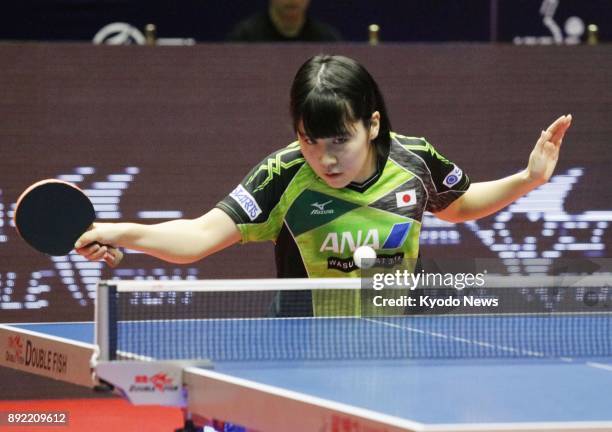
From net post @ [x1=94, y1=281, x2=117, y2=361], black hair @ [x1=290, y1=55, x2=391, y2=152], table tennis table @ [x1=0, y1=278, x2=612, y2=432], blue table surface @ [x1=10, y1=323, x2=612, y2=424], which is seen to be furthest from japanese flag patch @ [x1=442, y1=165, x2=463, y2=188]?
net post @ [x1=94, y1=281, x2=117, y2=361]

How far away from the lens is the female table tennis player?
3.38 meters

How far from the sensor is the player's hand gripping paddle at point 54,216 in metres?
3.18

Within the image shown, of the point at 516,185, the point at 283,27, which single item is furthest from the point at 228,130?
the point at 516,185

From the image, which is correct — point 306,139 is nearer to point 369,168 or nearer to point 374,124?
point 374,124

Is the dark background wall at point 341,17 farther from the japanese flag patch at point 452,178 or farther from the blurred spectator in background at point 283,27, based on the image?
the japanese flag patch at point 452,178

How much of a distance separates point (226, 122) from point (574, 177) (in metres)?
2.08

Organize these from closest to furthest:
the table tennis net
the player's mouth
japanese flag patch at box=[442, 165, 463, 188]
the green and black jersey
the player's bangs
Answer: the table tennis net
the player's bangs
the player's mouth
the green and black jersey
japanese flag patch at box=[442, 165, 463, 188]

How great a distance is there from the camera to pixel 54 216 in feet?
10.5

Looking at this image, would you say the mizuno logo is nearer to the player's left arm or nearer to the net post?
the player's left arm

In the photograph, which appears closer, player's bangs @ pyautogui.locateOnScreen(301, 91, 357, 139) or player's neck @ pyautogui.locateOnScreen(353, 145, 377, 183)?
player's bangs @ pyautogui.locateOnScreen(301, 91, 357, 139)

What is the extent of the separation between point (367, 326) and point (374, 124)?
2.11ft

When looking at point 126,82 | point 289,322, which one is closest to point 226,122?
point 126,82

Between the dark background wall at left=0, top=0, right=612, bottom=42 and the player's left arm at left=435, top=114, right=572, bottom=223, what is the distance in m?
3.40

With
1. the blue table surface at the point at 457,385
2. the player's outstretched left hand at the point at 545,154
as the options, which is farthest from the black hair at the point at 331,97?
the blue table surface at the point at 457,385
